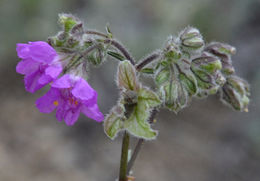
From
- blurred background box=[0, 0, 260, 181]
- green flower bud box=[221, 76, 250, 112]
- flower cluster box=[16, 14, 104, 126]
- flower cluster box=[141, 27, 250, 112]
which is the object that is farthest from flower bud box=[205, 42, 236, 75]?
blurred background box=[0, 0, 260, 181]

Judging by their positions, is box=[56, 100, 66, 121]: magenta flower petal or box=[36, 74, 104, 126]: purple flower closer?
box=[36, 74, 104, 126]: purple flower

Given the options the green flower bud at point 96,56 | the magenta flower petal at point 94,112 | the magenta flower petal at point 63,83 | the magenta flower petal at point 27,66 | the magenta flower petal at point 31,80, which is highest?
the green flower bud at point 96,56

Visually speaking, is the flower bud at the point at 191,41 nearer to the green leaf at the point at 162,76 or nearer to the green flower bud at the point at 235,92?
the green leaf at the point at 162,76

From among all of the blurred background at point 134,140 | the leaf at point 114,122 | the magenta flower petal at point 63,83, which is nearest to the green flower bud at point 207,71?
the leaf at point 114,122

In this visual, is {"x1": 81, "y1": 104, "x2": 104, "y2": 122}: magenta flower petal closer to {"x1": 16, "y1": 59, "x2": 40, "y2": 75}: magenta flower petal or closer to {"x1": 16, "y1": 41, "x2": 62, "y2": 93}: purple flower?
{"x1": 16, "y1": 41, "x2": 62, "y2": 93}: purple flower

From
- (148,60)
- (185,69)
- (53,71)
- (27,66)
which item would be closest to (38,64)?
(27,66)

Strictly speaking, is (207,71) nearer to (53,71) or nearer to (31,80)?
(53,71)

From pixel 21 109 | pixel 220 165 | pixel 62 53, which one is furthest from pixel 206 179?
pixel 62 53
